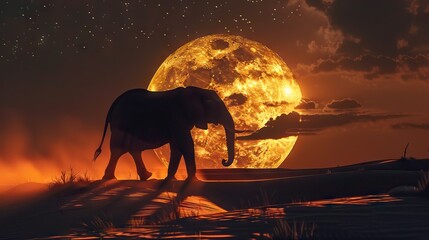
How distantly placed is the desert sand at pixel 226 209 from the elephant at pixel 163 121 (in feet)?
3.13

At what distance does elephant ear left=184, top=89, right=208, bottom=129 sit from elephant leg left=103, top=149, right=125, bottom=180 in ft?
6.10

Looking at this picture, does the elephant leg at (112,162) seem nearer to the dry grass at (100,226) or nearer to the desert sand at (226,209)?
the desert sand at (226,209)

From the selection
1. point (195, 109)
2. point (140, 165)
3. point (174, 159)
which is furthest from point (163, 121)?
point (140, 165)

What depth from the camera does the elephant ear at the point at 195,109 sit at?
50.1 ft

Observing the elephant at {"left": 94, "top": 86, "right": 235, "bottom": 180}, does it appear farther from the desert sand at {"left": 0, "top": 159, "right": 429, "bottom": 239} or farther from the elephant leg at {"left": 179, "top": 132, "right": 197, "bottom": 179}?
the desert sand at {"left": 0, "top": 159, "right": 429, "bottom": 239}

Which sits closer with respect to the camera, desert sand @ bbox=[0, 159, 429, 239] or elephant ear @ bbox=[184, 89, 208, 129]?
desert sand @ bbox=[0, 159, 429, 239]

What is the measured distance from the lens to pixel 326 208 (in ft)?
23.2

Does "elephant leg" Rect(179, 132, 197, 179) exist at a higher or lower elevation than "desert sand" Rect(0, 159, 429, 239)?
higher

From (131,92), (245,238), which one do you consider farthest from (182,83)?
(245,238)

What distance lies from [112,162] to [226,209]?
4.11 metres

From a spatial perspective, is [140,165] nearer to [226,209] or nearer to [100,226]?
[226,209]

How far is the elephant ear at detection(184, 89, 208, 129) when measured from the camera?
Answer: 15266mm

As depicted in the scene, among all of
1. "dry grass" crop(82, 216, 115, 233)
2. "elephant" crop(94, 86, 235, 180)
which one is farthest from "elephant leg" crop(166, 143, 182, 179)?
"dry grass" crop(82, 216, 115, 233)

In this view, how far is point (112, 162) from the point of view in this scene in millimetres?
15906
